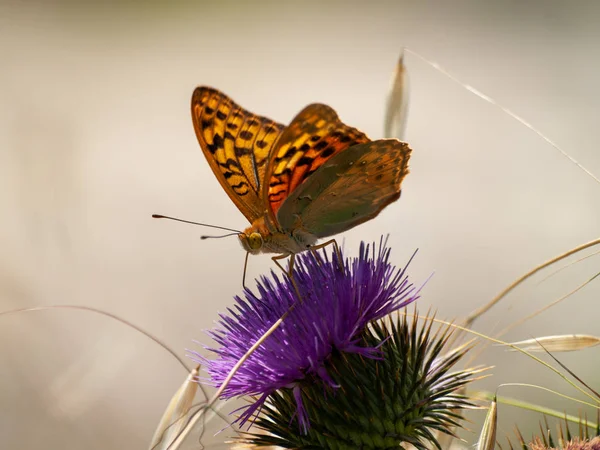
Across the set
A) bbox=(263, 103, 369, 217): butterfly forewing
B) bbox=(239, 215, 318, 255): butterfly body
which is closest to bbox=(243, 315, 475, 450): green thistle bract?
bbox=(239, 215, 318, 255): butterfly body

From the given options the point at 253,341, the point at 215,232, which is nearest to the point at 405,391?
the point at 253,341

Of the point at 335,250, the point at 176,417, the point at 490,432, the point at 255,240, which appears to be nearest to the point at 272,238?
the point at 255,240

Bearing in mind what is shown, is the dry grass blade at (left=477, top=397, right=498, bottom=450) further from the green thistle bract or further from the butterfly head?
the butterfly head

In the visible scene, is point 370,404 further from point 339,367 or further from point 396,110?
point 396,110

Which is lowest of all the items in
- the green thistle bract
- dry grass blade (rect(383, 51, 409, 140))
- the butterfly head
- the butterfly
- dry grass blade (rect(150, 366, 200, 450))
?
dry grass blade (rect(150, 366, 200, 450))

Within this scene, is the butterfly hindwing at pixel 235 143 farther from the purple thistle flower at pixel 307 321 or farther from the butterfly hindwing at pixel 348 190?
the purple thistle flower at pixel 307 321

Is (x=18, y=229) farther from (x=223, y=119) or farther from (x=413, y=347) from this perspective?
(x=413, y=347)
